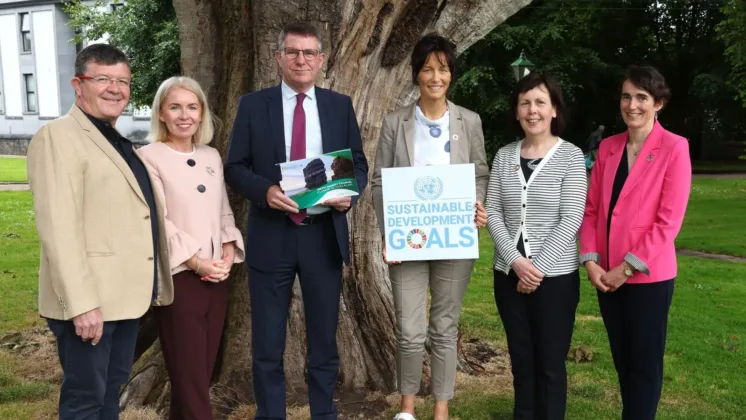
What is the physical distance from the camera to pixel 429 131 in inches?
164

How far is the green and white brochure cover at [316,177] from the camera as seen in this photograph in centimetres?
377

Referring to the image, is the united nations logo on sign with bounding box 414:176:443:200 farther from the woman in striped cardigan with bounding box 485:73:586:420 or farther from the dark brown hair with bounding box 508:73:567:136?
the dark brown hair with bounding box 508:73:567:136

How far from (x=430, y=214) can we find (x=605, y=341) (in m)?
3.82

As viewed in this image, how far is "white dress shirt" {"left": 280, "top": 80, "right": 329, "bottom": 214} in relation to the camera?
3.98 metres

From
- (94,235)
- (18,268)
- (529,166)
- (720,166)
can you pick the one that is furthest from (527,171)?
(720,166)

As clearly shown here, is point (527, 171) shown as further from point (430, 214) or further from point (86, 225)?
point (86, 225)

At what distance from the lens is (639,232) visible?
3824mm

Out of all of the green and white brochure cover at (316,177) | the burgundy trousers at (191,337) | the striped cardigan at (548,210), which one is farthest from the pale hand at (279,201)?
the striped cardigan at (548,210)

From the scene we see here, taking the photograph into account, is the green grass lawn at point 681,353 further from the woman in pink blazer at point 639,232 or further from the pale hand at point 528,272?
the pale hand at point 528,272

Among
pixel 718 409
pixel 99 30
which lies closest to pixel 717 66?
pixel 99 30

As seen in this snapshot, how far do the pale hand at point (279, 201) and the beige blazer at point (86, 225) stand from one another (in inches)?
26.3

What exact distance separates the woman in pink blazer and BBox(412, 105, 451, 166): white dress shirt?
2.85ft

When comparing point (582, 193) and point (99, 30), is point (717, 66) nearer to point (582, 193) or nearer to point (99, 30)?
point (99, 30)

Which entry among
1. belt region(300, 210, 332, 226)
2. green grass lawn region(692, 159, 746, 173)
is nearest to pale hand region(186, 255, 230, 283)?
belt region(300, 210, 332, 226)
